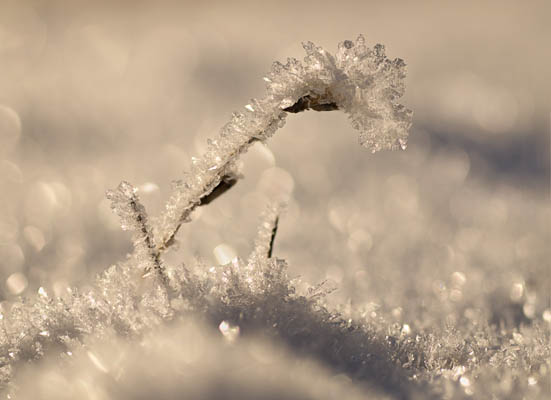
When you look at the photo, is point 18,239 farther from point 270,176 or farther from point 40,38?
point 40,38

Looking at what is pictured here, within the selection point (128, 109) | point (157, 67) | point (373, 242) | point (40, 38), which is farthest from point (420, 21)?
point (373, 242)

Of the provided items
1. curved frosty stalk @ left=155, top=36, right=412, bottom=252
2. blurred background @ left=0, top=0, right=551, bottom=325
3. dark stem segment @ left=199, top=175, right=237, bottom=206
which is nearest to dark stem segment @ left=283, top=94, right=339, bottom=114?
curved frosty stalk @ left=155, top=36, right=412, bottom=252

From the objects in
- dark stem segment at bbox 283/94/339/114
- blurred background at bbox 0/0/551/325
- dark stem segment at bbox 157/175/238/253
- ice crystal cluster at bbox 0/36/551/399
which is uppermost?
blurred background at bbox 0/0/551/325

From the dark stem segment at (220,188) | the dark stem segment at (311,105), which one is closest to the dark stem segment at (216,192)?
the dark stem segment at (220,188)

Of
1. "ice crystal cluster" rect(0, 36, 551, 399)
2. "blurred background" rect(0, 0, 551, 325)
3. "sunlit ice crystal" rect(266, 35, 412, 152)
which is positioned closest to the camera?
"ice crystal cluster" rect(0, 36, 551, 399)

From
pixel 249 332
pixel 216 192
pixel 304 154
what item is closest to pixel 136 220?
pixel 216 192

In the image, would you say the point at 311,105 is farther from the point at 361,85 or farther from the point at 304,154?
the point at 304,154

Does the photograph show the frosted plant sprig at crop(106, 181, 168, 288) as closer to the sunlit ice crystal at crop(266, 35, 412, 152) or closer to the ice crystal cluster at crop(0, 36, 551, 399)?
the ice crystal cluster at crop(0, 36, 551, 399)
